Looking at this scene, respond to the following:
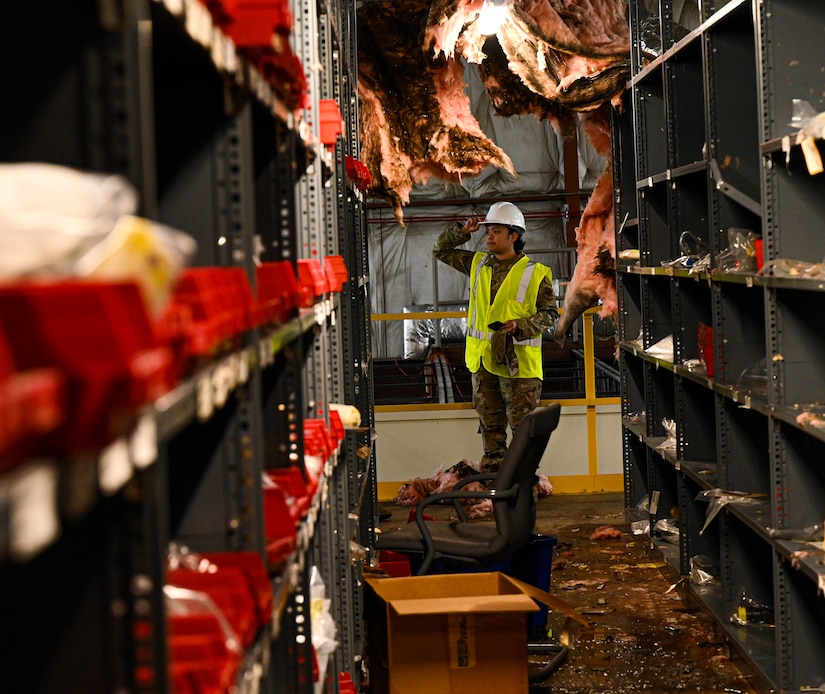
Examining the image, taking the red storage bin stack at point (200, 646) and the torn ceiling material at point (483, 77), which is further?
the torn ceiling material at point (483, 77)

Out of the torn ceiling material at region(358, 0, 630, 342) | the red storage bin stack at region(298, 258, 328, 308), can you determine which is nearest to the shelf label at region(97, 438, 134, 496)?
the red storage bin stack at region(298, 258, 328, 308)

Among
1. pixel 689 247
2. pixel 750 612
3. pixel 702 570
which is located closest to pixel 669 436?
pixel 702 570

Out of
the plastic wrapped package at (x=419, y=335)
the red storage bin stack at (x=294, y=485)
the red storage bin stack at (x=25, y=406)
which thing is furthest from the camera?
the plastic wrapped package at (x=419, y=335)

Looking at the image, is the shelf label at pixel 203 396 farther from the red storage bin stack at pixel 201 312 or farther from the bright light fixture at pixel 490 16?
the bright light fixture at pixel 490 16

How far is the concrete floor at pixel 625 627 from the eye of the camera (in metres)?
4.74

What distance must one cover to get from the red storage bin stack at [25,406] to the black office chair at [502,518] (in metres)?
3.98

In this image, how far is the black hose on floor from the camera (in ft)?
15.7

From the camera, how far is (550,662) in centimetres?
493

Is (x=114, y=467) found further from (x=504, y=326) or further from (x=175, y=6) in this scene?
(x=504, y=326)

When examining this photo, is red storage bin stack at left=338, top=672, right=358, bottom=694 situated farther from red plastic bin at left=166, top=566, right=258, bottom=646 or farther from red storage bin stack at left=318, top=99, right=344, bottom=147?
red plastic bin at left=166, top=566, right=258, bottom=646

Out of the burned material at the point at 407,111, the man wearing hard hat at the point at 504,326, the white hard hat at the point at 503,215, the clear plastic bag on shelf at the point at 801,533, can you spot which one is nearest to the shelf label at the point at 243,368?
the clear plastic bag on shelf at the point at 801,533

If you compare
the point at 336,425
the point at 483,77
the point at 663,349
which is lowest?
the point at 336,425

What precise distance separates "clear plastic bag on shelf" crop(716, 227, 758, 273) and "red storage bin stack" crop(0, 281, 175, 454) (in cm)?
409

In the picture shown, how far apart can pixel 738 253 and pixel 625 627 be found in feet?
6.72
